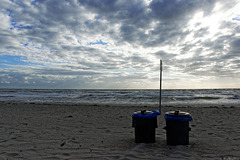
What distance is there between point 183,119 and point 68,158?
2525 millimetres

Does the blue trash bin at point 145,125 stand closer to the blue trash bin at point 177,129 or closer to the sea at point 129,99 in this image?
the blue trash bin at point 177,129

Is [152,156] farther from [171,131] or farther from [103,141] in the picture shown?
[103,141]

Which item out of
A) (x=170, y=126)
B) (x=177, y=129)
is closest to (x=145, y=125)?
(x=170, y=126)

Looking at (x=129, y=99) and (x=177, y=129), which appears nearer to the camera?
(x=177, y=129)

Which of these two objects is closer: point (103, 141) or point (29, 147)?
point (29, 147)

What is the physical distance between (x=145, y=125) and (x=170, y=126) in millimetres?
568

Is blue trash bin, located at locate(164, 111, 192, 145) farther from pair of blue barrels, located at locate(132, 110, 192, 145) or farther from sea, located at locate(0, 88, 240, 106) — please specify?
sea, located at locate(0, 88, 240, 106)

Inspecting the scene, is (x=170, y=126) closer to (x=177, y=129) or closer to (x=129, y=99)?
(x=177, y=129)

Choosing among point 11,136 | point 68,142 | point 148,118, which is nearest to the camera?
point 148,118

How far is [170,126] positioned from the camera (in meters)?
4.11

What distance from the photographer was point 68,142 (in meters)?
4.54

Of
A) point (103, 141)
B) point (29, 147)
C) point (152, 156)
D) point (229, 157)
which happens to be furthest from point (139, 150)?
point (29, 147)

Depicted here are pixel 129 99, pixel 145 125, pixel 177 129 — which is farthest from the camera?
pixel 129 99

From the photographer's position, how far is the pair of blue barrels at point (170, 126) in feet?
13.3
